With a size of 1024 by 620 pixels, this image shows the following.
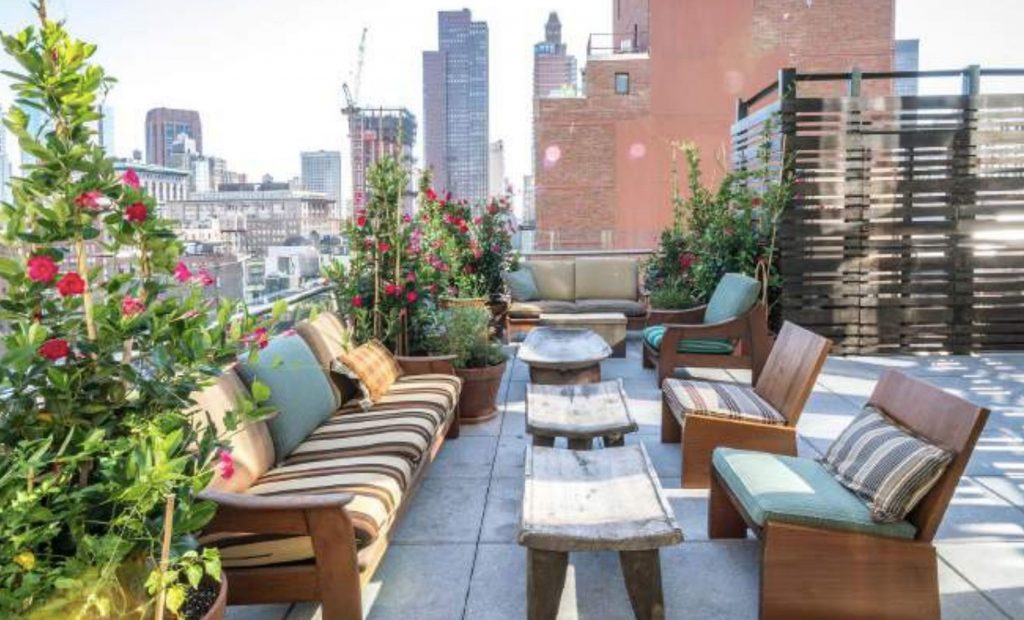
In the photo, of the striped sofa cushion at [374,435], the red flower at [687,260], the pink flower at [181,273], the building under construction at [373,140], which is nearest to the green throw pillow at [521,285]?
the red flower at [687,260]

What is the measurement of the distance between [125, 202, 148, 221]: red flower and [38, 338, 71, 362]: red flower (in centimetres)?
30

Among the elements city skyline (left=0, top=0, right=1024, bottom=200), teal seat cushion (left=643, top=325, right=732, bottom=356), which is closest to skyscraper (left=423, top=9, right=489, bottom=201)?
city skyline (left=0, top=0, right=1024, bottom=200)

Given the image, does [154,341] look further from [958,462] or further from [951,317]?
[951,317]

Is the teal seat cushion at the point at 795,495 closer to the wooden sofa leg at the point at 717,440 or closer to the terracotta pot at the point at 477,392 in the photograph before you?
the wooden sofa leg at the point at 717,440

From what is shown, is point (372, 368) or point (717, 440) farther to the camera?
point (372, 368)

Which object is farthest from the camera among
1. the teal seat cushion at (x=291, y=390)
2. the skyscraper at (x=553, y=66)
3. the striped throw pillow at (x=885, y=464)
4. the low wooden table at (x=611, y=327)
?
the skyscraper at (x=553, y=66)

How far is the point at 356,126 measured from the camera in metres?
5.88

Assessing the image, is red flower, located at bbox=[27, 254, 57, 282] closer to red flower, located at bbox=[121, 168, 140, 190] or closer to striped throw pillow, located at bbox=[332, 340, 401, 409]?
red flower, located at bbox=[121, 168, 140, 190]

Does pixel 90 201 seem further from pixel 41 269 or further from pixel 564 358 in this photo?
pixel 564 358

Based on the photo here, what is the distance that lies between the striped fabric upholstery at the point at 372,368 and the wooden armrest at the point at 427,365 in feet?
0.31

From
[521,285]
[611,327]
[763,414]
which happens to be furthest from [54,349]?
[521,285]

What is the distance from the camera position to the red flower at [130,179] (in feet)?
6.15

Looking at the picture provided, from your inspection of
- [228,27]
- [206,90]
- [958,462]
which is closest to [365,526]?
[958,462]

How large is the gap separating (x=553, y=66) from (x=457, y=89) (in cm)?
5804
